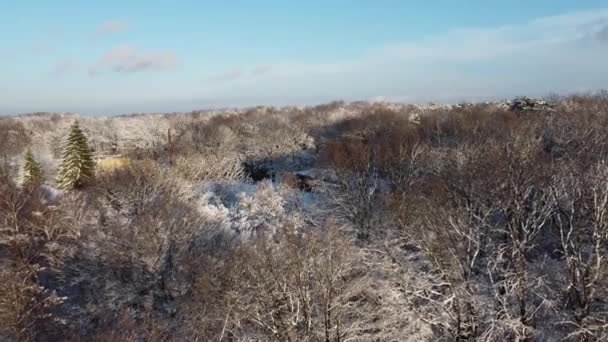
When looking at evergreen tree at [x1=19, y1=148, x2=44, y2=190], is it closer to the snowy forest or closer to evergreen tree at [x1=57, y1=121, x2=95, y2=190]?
the snowy forest

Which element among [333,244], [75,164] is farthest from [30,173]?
[333,244]

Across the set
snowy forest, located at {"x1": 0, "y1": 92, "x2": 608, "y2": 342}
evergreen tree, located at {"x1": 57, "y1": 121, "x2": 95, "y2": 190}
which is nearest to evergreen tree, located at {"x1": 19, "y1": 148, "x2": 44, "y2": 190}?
snowy forest, located at {"x1": 0, "y1": 92, "x2": 608, "y2": 342}

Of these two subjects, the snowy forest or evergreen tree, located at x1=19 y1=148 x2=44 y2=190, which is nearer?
the snowy forest

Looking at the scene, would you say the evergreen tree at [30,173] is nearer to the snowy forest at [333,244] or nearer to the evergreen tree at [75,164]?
the snowy forest at [333,244]

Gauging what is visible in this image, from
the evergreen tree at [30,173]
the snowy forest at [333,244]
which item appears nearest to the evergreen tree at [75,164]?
the snowy forest at [333,244]

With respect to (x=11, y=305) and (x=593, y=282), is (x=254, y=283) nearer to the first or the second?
(x=11, y=305)

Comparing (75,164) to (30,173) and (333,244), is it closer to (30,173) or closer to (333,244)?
(30,173)
